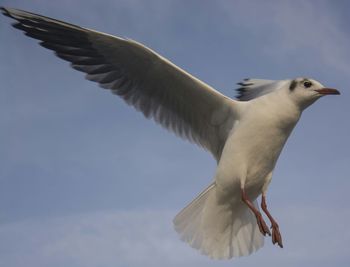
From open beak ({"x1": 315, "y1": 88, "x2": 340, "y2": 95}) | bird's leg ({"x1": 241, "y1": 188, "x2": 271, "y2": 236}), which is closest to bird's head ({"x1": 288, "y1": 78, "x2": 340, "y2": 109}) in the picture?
open beak ({"x1": 315, "y1": 88, "x2": 340, "y2": 95})

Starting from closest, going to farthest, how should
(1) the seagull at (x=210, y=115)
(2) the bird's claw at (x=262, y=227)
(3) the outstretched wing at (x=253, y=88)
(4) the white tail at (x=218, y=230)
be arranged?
(2) the bird's claw at (x=262, y=227) < (1) the seagull at (x=210, y=115) < (4) the white tail at (x=218, y=230) < (3) the outstretched wing at (x=253, y=88)

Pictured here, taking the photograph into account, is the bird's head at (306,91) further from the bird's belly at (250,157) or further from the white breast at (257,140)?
the bird's belly at (250,157)

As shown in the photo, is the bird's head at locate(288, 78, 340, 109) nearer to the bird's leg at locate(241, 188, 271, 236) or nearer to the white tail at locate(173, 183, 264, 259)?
the bird's leg at locate(241, 188, 271, 236)

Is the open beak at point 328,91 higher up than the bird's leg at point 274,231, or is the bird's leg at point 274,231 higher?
the open beak at point 328,91

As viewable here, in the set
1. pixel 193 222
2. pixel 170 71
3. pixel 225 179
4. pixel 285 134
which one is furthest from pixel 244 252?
pixel 170 71

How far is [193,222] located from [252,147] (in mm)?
1060

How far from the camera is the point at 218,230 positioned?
206 inches

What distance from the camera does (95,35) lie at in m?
5.04

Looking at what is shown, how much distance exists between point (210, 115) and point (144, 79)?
0.68 meters

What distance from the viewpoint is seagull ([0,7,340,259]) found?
462 cm

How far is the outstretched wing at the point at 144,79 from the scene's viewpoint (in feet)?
16.3

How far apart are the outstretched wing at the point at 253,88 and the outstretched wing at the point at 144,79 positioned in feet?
2.27

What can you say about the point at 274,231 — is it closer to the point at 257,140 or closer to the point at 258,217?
the point at 258,217

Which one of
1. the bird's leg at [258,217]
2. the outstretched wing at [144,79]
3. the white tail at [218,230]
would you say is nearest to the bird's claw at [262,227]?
the bird's leg at [258,217]
